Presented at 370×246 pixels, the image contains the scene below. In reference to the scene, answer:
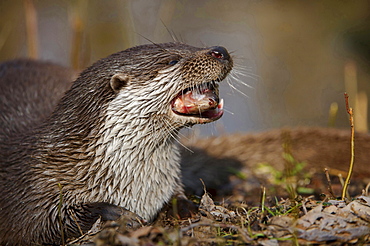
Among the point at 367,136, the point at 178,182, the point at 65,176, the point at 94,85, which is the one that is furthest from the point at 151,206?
the point at 367,136

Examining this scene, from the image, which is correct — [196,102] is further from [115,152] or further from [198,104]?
[115,152]

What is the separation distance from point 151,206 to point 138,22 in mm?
5577

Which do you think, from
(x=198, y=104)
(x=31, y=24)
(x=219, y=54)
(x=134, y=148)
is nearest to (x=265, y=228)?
(x=198, y=104)

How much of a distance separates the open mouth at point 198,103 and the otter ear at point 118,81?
0.26 meters

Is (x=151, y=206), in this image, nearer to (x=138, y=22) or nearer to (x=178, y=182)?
(x=178, y=182)

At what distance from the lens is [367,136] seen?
3.96 m

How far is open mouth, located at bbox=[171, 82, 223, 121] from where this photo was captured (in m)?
2.80

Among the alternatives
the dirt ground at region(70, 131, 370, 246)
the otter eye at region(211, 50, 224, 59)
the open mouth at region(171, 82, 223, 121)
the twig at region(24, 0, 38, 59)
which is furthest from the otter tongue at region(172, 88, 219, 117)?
the twig at region(24, 0, 38, 59)

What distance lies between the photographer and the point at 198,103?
2807mm

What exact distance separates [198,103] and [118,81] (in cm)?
43

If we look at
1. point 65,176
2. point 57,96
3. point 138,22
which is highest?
point 138,22

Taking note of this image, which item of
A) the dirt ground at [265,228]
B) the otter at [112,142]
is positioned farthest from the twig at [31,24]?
the dirt ground at [265,228]

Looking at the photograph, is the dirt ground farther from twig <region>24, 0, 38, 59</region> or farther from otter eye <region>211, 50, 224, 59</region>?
twig <region>24, 0, 38, 59</region>

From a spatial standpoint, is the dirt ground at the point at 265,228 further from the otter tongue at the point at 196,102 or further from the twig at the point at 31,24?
the twig at the point at 31,24
